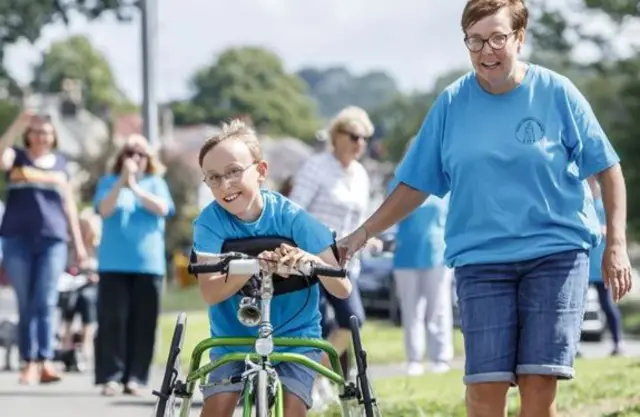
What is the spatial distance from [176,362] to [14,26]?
379 inches

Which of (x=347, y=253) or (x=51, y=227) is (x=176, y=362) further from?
(x=51, y=227)

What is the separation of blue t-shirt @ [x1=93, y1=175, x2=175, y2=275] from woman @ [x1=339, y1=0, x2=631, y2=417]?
20.9ft

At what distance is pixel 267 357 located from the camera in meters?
6.21

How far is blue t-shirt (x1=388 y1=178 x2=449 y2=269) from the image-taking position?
15.1 m

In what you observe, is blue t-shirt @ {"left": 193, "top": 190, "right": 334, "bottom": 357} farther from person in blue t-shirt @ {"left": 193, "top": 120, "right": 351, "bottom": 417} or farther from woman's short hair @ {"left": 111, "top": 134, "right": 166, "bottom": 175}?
woman's short hair @ {"left": 111, "top": 134, "right": 166, "bottom": 175}

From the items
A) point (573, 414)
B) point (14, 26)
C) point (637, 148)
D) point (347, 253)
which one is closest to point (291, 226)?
point (347, 253)

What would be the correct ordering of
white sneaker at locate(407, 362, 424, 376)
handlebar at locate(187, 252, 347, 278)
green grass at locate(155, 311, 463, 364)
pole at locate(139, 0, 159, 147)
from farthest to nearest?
1. pole at locate(139, 0, 159, 147)
2. green grass at locate(155, 311, 463, 364)
3. white sneaker at locate(407, 362, 424, 376)
4. handlebar at locate(187, 252, 347, 278)

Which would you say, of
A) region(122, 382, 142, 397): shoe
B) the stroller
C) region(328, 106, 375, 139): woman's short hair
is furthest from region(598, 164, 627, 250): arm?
the stroller

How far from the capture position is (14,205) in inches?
544

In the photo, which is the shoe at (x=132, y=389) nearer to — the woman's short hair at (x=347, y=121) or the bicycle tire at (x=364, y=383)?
the woman's short hair at (x=347, y=121)

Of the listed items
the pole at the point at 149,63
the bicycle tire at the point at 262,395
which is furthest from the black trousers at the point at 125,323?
the bicycle tire at the point at 262,395

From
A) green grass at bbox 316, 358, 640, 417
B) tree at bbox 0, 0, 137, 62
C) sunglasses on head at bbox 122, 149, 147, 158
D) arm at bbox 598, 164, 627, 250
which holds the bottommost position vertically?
green grass at bbox 316, 358, 640, 417

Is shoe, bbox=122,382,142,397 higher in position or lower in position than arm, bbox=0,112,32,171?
lower

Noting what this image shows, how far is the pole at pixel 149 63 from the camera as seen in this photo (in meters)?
19.2
